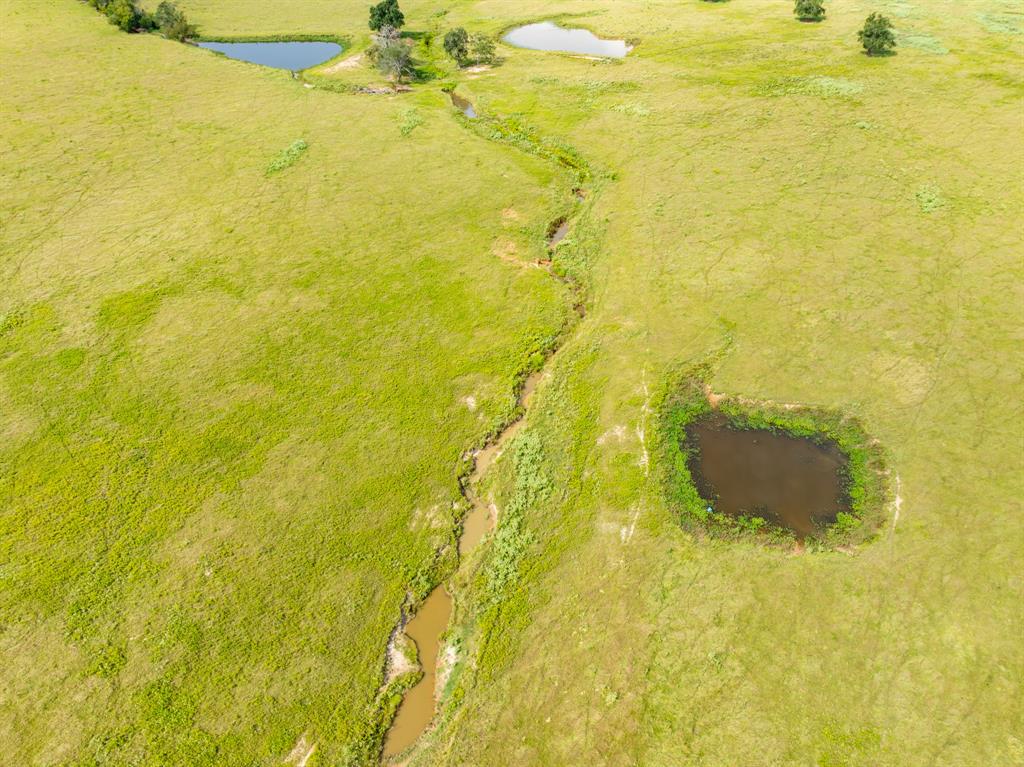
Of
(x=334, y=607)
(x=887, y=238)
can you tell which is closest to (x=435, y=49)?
(x=887, y=238)

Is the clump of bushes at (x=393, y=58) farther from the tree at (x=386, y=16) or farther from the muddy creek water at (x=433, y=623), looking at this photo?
the muddy creek water at (x=433, y=623)

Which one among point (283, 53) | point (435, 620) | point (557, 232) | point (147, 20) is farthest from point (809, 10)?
point (147, 20)

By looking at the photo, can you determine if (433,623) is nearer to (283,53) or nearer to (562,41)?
(562,41)

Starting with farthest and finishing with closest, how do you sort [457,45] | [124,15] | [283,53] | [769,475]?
[283,53]
[124,15]
[457,45]
[769,475]

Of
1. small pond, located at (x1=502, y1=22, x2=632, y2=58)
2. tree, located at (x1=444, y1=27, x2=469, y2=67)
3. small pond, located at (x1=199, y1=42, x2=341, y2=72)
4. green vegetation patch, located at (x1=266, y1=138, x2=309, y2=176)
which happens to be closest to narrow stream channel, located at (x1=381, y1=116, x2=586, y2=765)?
green vegetation patch, located at (x1=266, y1=138, x2=309, y2=176)

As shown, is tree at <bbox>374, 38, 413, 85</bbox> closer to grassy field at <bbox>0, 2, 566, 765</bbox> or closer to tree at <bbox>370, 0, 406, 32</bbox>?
tree at <bbox>370, 0, 406, 32</bbox>
